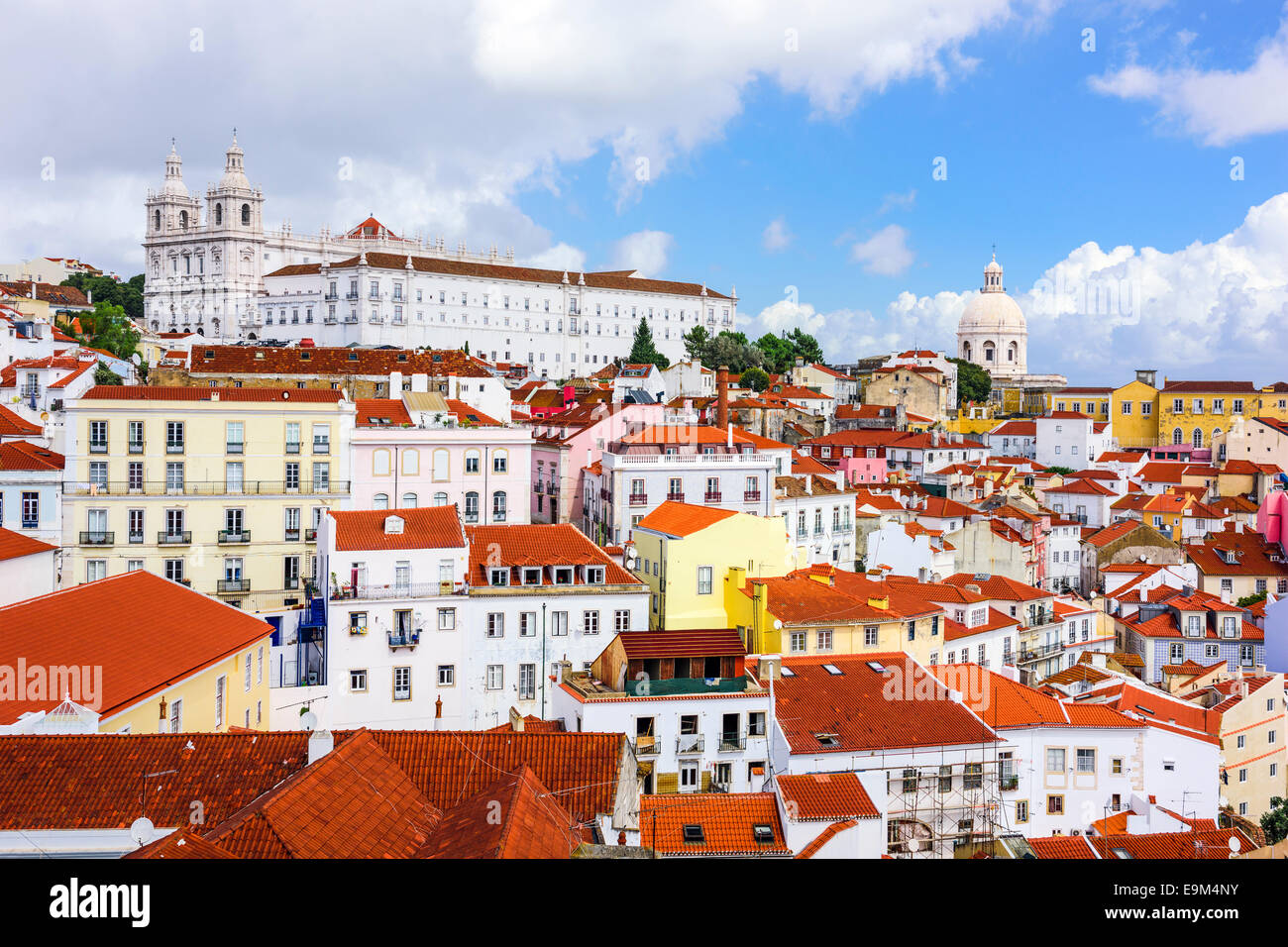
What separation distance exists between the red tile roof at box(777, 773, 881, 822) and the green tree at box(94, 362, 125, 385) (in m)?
43.9

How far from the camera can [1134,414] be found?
75.1m

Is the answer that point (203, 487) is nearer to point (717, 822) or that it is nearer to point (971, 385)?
point (717, 822)

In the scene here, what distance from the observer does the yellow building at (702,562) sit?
26.7 meters

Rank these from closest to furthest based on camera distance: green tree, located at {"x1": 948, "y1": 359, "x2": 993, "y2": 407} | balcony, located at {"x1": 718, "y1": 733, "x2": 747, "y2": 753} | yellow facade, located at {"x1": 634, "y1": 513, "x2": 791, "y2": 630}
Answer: balcony, located at {"x1": 718, "y1": 733, "x2": 747, "y2": 753} → yellow facade, located at {"x1": 634, "y1": 513, "x2": 791, "y2": 630} → green tree, located at {"x1": 948, "y1": 359, "x2": 993, "y2": 407}

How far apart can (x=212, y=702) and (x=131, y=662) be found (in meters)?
2.00

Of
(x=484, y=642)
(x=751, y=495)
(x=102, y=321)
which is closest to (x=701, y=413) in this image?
(x=751, y=495)

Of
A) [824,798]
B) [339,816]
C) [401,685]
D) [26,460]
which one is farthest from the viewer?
[26,460]

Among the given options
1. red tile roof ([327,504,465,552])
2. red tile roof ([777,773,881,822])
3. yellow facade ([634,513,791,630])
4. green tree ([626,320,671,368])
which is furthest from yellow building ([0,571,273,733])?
green tree ([626,320,671,368])

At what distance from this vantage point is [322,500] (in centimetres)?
3041

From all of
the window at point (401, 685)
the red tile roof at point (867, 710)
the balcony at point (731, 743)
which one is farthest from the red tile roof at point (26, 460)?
the red tile roof at point (867, 710)

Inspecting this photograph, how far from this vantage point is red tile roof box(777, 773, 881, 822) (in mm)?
13211

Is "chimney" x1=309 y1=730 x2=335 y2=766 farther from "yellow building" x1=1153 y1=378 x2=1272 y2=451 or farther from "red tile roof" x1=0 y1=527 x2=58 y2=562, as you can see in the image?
"yellow building" x1=1153 y1=378 x2=1272 y2=451

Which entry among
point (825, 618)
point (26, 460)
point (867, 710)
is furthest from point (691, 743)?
point (26, 460)
